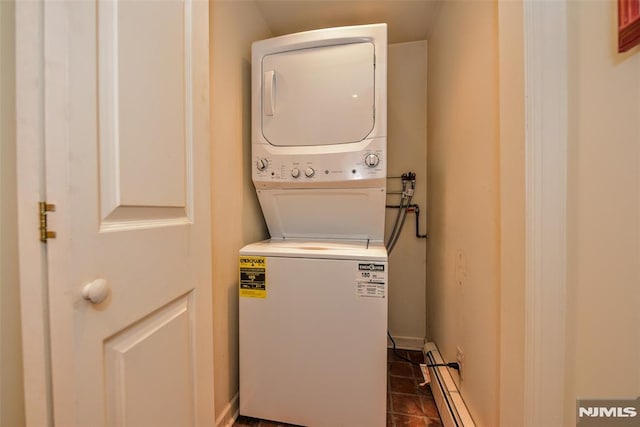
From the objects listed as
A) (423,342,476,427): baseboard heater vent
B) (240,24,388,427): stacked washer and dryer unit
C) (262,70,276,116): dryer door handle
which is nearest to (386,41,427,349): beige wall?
(423,342,476,427): baseboard heater vent

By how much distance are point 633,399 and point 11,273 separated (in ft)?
4.58

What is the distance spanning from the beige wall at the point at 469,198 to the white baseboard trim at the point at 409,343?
13.4 inches

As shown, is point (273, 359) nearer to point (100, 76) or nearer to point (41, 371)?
point (41, 371)

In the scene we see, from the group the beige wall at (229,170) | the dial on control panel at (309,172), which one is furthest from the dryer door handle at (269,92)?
the dial on control panel at (309,172)

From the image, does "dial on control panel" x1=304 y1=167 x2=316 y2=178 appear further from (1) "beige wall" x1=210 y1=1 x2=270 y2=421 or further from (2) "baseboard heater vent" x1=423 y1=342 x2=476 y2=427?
(2) "baseboard heater vent" x1=423 y1=342 x2=476 y2=427

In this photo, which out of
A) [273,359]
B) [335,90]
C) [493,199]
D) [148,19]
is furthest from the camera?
[335,90]

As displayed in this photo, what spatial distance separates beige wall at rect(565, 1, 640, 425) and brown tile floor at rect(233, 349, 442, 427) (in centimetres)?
84

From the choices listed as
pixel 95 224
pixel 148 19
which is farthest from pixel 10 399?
pixel 148 19

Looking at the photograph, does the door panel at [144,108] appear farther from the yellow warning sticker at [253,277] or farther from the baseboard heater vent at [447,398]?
the baseboard heater vent at [447,398]

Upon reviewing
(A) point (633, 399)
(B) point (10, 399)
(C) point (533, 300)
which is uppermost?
(C) point (533, 300)

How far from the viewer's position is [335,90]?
1.25 metres

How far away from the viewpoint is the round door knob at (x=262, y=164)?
4.29 ft

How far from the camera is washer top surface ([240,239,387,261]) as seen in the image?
1.09 meters

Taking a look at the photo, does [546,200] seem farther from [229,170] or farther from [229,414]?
[229,414]
